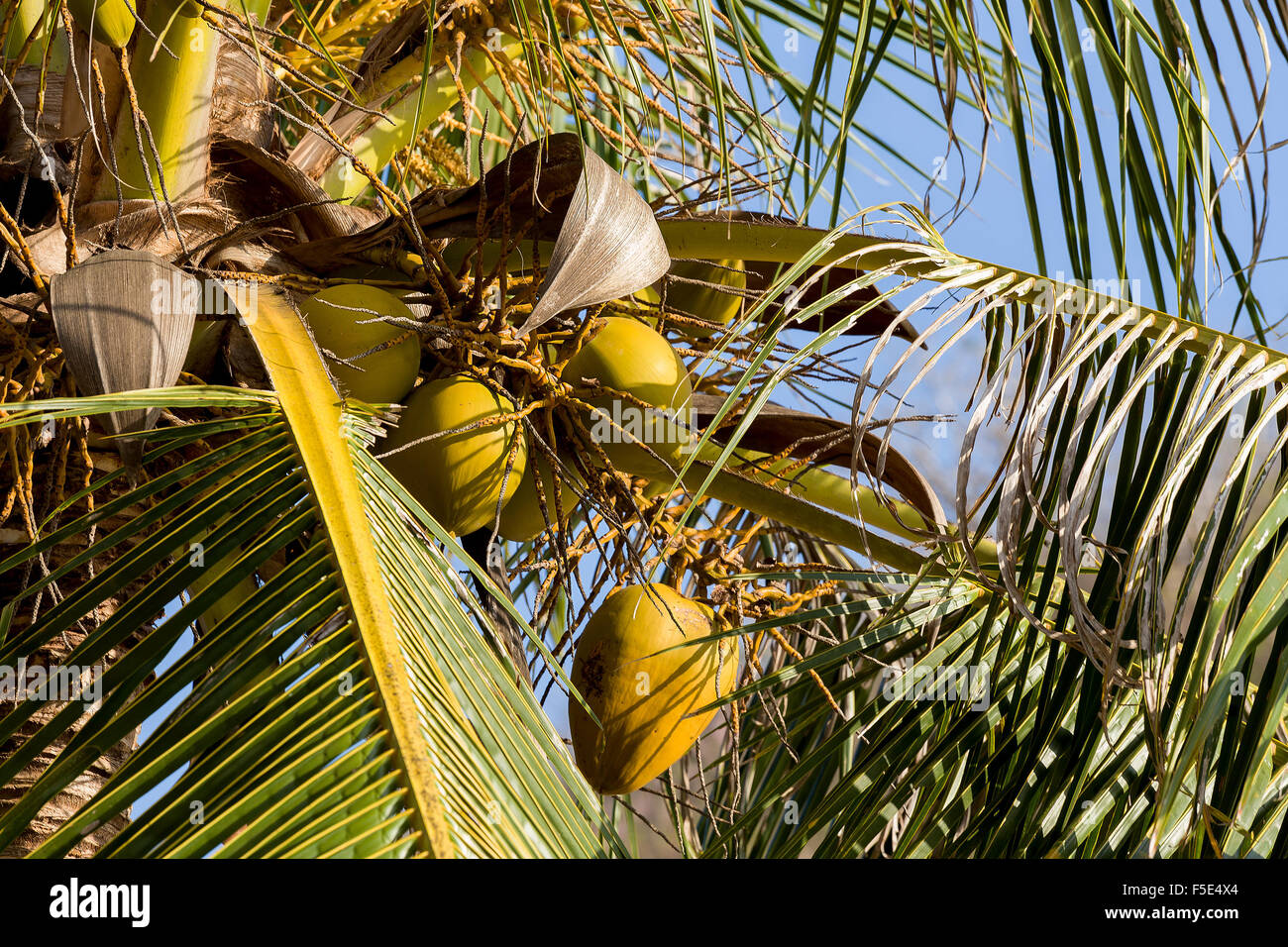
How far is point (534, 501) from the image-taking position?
5.41 ft

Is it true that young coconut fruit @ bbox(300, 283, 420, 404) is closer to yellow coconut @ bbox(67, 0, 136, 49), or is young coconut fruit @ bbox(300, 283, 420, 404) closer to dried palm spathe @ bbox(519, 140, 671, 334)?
dried palm spathe @ bbox(519, 140, 671, 334)

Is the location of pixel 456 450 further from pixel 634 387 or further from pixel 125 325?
pixel 125 325

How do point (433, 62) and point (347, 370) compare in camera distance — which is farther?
point (433, 62)

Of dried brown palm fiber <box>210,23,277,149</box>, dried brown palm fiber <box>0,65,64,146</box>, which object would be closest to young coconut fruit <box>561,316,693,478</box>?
dried brown palm fiber <box>210,23,277,149</box>

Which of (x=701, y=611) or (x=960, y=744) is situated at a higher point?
(x=701, y=611)

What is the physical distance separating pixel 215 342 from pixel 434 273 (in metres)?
0.30

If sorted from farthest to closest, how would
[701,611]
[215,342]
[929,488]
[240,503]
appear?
[929,488], [701,611], [215,342], [240,503]

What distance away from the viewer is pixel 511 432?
149 cm

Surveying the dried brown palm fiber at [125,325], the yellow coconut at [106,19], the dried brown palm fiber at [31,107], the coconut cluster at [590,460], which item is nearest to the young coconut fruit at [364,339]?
the coconut cluster at [590,460]

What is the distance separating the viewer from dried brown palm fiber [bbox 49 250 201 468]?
125 centimetres

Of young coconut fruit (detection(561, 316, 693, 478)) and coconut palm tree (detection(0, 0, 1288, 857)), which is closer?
coconut palm tree (detection(0, 0, 1288, 857))

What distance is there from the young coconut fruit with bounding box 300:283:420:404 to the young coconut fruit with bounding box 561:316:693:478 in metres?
0.21

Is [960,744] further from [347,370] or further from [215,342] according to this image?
[215,342]
